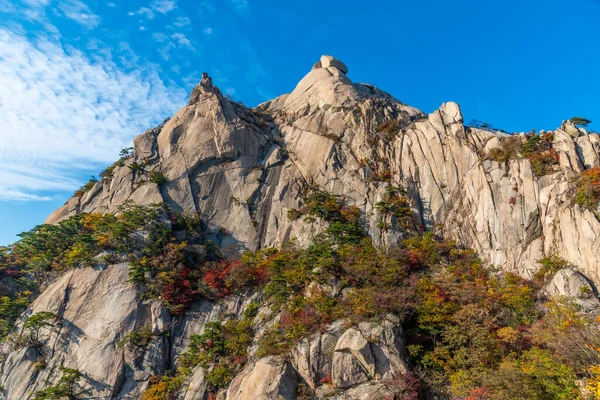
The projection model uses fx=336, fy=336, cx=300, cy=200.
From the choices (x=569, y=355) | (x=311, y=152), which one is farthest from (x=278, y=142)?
(x=569, y=355)

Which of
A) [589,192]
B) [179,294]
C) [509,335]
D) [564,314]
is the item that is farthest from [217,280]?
[589,192]

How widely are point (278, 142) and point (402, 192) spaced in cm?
1913

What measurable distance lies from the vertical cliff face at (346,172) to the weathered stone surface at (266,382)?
1581 cm

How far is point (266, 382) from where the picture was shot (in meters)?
21.4

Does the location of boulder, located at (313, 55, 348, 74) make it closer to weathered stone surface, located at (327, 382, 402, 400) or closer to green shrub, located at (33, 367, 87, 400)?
weathered stone surface, located at (327, 382, 402, 400)

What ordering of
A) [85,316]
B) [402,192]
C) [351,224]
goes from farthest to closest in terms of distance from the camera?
[402,192]
[351,224]
[85,316]

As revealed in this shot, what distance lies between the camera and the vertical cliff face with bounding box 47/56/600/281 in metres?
31.9

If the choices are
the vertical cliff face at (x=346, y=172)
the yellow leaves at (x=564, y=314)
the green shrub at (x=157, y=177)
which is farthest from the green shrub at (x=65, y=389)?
the yellow leaves at (x=564, y=314)

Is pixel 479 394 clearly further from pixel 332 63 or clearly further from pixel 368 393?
pixel 332 63

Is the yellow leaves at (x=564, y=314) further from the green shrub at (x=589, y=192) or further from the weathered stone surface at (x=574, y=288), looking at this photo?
the green shrub at (x=589, y=192)

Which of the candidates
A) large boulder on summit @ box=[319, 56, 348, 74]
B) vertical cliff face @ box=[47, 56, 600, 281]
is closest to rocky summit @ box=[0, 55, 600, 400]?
vertical cliff face @ box=[47, 56, 600, 281]

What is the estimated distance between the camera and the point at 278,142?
48.1 m

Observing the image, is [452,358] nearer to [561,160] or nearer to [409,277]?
[409,277]

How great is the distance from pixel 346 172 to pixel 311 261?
1599 centimetres
